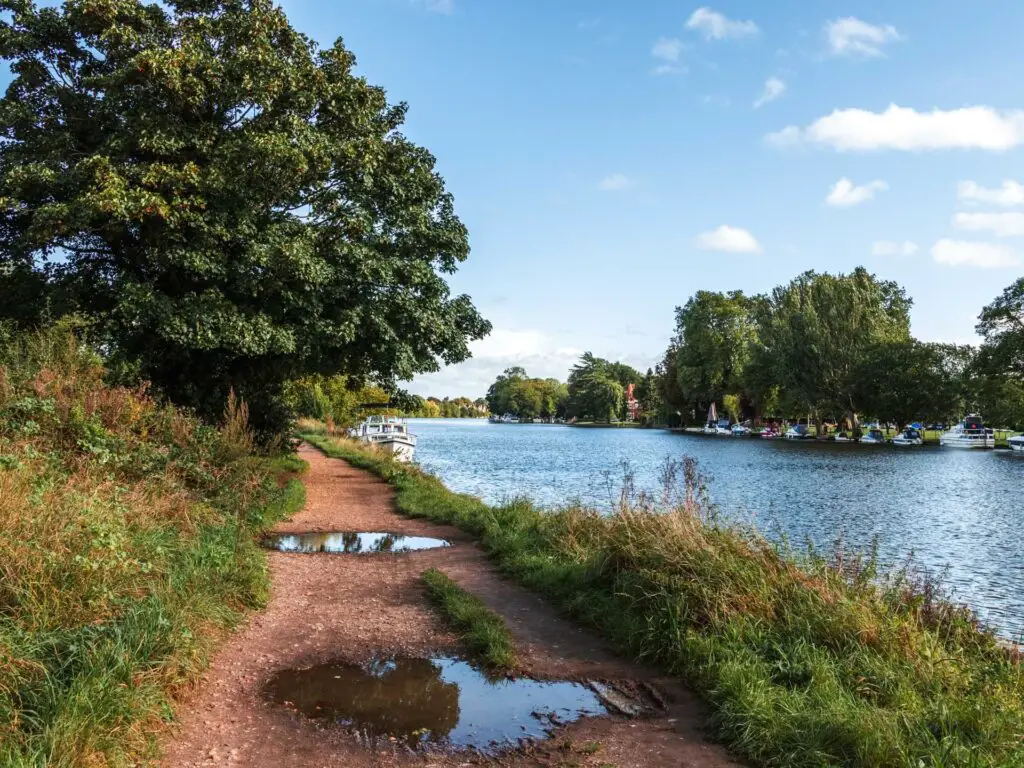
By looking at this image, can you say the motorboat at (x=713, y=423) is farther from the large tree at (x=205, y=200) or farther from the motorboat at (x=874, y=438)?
the large tree at (x=205, y=200)

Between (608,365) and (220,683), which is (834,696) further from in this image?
(608,365)

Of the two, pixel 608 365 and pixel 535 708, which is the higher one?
pixel 608 365

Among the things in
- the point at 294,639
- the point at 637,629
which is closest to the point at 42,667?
the point at 294,639

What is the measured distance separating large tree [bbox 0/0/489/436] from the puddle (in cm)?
445

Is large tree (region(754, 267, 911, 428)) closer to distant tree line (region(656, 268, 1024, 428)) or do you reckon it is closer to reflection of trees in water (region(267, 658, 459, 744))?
distant tree line (region(656, 268, 1024, 428))

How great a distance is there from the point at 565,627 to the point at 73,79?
1676 centimetres

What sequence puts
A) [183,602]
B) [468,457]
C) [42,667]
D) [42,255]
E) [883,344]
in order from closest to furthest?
1. [42,667]
2. [183,602]
3. [42,255]
4. [468,457]
5. [883,344]

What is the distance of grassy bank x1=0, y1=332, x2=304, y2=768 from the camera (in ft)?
14.6

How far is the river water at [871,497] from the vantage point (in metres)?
14.1

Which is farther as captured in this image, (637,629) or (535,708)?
(637,629)

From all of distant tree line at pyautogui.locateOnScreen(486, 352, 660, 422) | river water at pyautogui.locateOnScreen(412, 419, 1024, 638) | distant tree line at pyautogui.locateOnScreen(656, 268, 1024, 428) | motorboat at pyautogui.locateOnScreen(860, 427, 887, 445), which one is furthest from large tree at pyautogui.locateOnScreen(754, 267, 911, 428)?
distant tree line at pyautogui.locateOnScreen(486, 352, 660, 422)

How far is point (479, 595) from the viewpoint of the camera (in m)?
9.33

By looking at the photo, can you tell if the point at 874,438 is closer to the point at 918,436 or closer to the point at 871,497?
the point at 918,436

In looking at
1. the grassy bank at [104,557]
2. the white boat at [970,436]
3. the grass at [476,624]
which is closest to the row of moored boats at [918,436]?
the white boat at [970,436]
